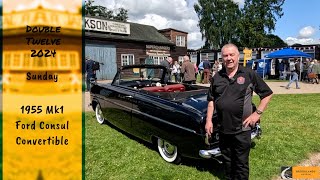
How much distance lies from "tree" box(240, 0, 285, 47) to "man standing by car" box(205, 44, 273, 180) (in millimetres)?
51530

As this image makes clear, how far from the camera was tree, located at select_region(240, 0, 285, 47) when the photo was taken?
170 feet

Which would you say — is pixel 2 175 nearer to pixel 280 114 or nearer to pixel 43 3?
pixel 43 3

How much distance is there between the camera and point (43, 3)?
1719mm

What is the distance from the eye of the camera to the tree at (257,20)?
51.9 meters

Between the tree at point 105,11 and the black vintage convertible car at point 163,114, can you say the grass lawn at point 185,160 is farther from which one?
the tree at point 105,11

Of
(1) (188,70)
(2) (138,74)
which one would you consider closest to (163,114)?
(2) (138,74)

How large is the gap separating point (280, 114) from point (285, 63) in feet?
51.7

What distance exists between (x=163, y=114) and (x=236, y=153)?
1418 mm

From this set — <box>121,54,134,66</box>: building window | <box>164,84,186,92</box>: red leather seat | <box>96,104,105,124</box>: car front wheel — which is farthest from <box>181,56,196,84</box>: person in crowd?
<box>121,54,134,66</box>: building window

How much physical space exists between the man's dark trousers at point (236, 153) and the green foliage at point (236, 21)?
48.3 metres

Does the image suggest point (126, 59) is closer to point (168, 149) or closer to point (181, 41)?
point (181, 41)

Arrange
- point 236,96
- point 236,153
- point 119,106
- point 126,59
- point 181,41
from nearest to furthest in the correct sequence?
point 236,96 → point 236,153 → point 119,106 → point 126,59 → point 181,41

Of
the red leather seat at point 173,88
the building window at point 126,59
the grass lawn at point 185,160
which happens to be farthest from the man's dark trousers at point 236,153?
the building window at point 126,59

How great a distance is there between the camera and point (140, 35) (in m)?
28.3
